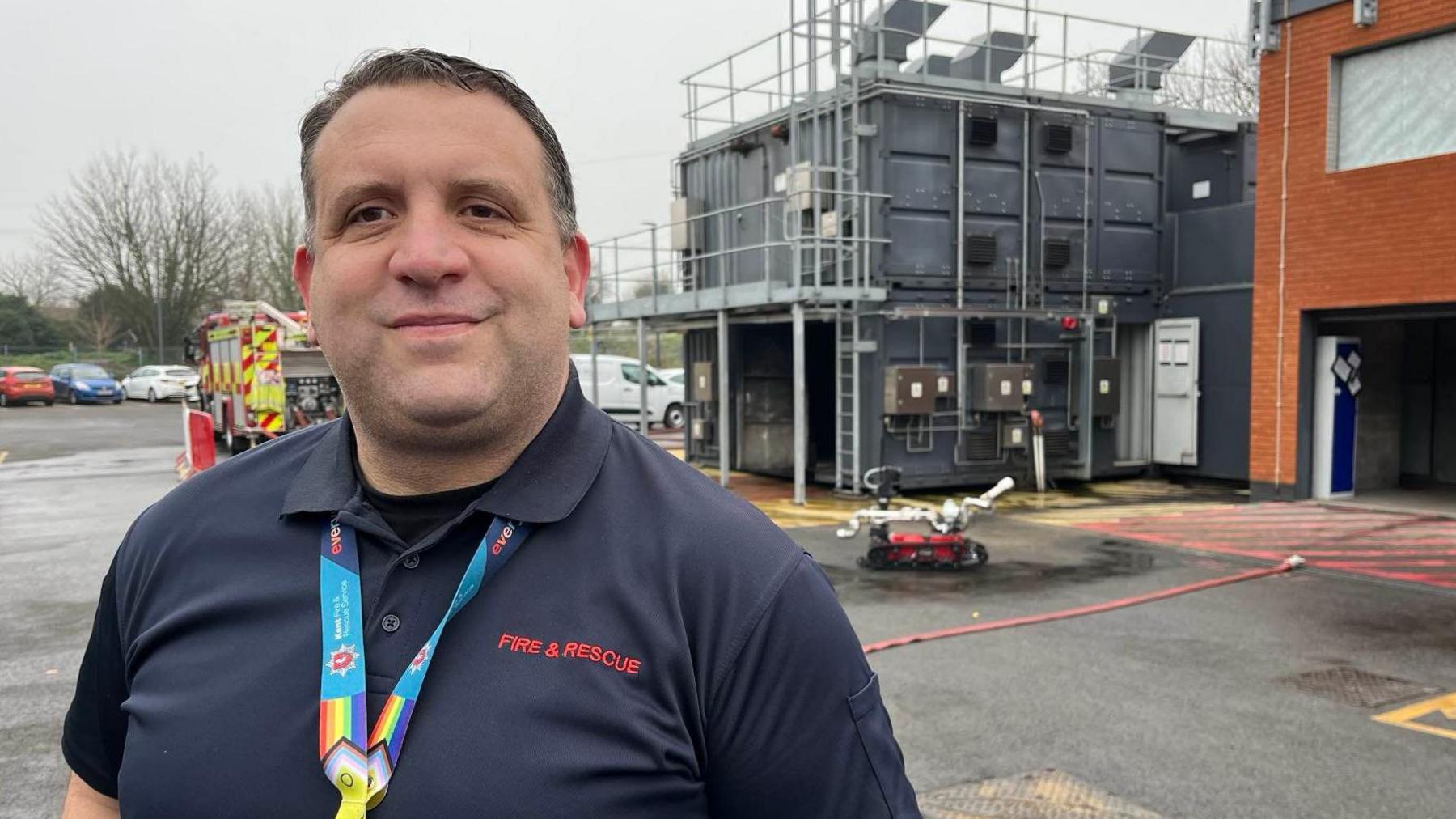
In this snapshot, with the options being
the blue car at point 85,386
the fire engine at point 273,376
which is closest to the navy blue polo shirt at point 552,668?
the fire engine at point 273,376

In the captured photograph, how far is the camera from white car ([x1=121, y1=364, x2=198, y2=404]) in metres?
40.1

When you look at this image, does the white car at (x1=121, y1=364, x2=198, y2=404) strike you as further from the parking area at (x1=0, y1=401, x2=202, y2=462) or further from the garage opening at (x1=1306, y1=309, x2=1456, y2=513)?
the garage opening at (x1=1306, y1=309, x2=1456, y2=513)

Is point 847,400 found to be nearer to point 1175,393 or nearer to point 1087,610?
point 1175,393

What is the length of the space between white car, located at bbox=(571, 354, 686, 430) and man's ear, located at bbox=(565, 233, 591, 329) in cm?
2294

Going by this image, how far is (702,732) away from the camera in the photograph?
1512 millimetres

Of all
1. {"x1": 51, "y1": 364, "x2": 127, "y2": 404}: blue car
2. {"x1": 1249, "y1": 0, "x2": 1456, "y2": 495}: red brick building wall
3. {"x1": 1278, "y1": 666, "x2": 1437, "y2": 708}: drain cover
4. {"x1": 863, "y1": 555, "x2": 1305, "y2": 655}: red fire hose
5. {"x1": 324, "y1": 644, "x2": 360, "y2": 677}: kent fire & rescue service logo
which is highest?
{"x1": 1249, "y1": 0, "x2": 1456, "y2": 495}: red brick building wall

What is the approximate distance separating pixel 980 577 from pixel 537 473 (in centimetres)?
778

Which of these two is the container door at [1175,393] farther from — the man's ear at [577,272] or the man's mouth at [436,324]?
the man's mouth at [436,324]

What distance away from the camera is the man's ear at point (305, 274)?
5.83ft

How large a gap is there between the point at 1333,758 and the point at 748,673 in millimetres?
4432

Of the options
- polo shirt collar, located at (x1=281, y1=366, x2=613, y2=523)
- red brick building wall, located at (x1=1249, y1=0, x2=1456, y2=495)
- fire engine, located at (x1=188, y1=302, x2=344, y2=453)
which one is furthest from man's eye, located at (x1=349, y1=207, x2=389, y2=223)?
fire engine, located at (x1=188, y1=302, x2=344, y2=453)

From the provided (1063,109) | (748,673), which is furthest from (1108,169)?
(748,673)

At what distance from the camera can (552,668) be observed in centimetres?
147

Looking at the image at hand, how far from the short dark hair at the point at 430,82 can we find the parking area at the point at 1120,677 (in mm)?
3346
